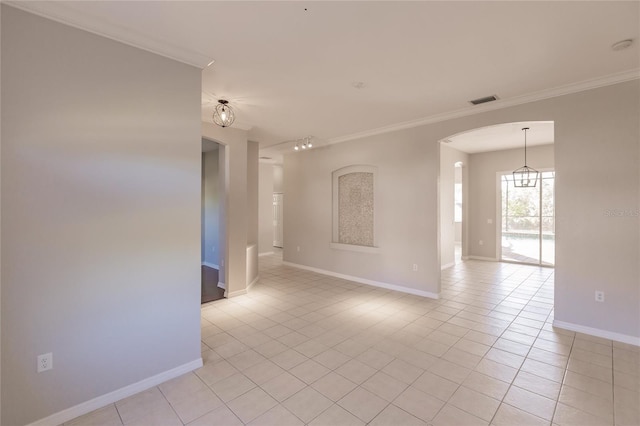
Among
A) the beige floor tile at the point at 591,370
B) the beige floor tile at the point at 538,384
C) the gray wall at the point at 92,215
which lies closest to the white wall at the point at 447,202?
the beige floor tile at the point at 591,370

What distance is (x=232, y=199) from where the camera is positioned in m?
4.78

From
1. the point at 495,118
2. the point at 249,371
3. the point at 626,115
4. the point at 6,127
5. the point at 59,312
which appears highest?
the point at 495,118

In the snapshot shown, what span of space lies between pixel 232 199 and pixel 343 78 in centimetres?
271

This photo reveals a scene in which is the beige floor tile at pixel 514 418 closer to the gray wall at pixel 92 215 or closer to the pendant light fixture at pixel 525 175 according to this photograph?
the gray wall at pixel 92 215

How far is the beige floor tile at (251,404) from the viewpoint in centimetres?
203

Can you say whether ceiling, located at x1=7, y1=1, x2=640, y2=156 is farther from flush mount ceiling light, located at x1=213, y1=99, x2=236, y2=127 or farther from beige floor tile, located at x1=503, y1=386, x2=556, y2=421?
beige floor tile, located at x1=503, y1=386, x2=556, y2=421

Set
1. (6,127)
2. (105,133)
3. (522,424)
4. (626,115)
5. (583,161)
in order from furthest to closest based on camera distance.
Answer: (583,161) → (626,115) → (105,133) → (522,424) → (6,127)

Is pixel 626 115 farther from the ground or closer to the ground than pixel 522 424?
farther from the ground

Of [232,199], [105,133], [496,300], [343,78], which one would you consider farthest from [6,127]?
[496,300]

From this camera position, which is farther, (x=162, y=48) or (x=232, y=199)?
(x=232, y=199)

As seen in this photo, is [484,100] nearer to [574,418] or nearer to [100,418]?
[574,418]

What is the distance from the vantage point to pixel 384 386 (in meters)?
2.36

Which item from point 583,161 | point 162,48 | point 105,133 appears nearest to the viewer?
point 105,133

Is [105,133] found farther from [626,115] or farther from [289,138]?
[626,115]
